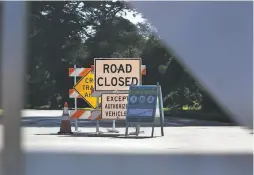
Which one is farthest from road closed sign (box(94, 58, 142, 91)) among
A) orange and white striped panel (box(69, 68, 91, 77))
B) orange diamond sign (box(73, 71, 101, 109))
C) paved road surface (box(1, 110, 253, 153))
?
paved road surface (box(1, 110, 253, 153))

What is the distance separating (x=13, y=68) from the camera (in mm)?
2900

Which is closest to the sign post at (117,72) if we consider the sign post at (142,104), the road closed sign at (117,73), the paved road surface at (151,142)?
the road closed sign at (117,73)

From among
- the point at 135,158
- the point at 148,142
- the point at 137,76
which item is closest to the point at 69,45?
the point at 137,76

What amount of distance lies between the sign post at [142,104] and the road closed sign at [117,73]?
1.24ft

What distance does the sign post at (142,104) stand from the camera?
1057 centimetres

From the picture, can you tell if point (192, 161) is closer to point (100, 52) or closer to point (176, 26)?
point (176, 26)

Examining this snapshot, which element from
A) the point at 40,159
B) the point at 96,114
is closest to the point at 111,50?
the point at 96,114

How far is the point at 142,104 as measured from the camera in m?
10.7

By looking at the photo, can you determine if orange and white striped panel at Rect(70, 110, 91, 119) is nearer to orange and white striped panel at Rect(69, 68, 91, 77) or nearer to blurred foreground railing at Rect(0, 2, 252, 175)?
orange and white striped panel at Rect(69, 68, 91, 77)

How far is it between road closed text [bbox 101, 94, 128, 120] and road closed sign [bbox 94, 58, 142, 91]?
193 millimetres

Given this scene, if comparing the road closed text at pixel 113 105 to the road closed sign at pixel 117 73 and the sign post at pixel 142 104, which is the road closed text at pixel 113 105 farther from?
the sign post at pixel 142 104

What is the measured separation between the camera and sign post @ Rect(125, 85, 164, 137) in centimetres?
1057

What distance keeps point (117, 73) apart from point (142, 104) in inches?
38.0

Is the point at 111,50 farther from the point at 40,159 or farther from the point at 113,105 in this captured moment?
the point at 40,159
